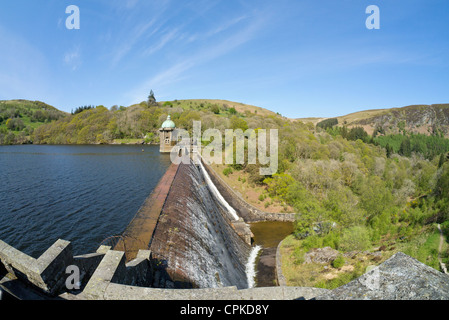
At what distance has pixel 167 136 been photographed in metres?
74.8

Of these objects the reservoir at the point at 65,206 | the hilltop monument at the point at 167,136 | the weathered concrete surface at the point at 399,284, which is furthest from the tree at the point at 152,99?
the weathered concrete surface at the point at 399,284

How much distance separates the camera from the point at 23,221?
18438 millimetres

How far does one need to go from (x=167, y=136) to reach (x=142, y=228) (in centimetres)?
6427

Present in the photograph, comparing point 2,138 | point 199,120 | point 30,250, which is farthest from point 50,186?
point 2,138

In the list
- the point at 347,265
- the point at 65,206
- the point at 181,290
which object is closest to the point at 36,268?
the point at 181,290

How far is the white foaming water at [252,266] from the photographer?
18650 millimetres

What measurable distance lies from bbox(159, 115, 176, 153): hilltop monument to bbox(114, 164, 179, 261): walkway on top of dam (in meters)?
56.0

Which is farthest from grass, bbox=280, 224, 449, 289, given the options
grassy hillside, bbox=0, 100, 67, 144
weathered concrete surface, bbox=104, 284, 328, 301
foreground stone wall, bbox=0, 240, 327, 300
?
grassy hillside, bbox=0, 100, 67, 144

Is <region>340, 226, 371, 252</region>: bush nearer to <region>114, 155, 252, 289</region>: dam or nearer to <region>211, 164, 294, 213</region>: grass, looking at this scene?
<region>114, 155, 252, 289</region>: dam

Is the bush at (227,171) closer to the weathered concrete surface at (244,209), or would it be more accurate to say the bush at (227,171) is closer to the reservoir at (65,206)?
the weathered concrete surface at (244,209)

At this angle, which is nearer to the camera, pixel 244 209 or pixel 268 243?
pixel 268 243

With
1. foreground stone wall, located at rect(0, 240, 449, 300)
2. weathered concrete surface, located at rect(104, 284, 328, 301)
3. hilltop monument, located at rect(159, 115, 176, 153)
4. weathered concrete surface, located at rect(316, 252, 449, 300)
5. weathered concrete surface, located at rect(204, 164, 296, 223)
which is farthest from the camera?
hilltop monument, located at rect(159, 115, 176, 153)

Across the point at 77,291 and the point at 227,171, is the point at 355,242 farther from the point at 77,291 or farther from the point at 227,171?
the point at 227,171

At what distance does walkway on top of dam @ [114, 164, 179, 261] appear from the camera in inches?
429
